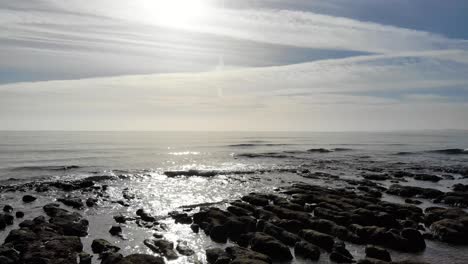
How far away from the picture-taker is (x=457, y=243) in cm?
1744

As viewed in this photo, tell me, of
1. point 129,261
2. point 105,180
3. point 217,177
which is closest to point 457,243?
point 129,261

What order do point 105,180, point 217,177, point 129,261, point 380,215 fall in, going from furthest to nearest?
point 217,177 → point 105,180 → point 380,215 → point 129,261

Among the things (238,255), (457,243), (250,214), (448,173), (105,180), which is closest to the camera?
(238,255)

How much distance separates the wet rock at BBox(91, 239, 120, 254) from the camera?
52.9ft

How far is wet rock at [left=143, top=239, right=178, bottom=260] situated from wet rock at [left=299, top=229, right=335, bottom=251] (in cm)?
654

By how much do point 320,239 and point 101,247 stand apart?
10.2m

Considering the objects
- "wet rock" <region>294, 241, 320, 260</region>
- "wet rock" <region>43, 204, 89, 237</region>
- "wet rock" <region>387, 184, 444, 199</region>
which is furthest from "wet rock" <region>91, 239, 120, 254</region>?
"wet rock" <region>387, 184, 444, 199</region>

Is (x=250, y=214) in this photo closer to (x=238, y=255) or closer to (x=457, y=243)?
(x=238, y=255)

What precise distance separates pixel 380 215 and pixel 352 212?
176 centimetres

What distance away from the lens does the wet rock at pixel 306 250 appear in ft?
50.6

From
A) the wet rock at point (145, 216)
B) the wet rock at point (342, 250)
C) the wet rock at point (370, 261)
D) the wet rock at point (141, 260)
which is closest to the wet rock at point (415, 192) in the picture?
the wet rock at point (342, 250)

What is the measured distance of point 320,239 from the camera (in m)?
16.9

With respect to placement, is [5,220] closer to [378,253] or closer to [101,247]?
[101,247]

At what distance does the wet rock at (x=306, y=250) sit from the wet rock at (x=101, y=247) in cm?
824
